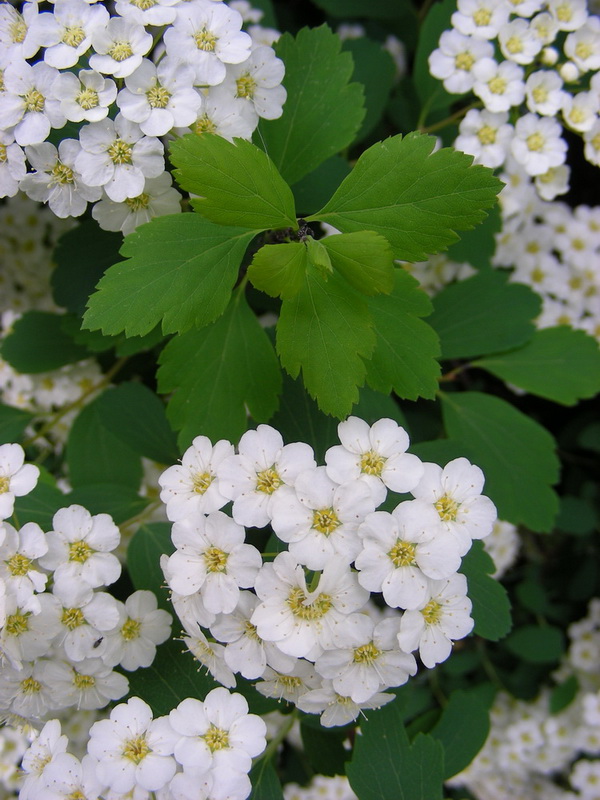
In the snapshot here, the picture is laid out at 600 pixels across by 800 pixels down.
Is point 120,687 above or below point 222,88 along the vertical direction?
below

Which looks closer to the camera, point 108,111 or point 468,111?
point 108,111

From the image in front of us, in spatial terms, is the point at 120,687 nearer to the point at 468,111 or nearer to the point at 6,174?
the point at 6,174

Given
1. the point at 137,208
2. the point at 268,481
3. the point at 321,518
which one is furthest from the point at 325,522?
the point at 137,208

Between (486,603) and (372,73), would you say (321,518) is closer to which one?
(486,603)

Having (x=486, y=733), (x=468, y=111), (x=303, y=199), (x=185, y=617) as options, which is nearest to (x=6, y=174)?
(x=303, y=199)

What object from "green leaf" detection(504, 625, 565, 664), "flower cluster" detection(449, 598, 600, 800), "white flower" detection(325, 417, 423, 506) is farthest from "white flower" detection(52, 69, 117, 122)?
"flower cluster" detection(449, 598, 600, 800)

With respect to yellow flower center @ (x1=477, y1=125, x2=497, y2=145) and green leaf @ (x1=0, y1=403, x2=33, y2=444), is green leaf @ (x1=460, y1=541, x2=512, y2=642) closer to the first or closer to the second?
yellow flower center @ (x1=477, y1=125, x2=497, y2=145)

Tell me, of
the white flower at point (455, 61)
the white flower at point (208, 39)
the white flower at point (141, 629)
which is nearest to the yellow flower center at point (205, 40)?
the white flower at point (208, 39)

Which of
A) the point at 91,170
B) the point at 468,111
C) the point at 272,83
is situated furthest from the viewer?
the point at 468,111
